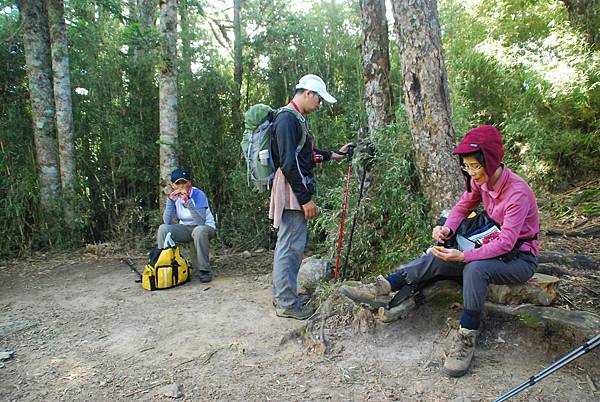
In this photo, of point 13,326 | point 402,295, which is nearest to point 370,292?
point 402,295

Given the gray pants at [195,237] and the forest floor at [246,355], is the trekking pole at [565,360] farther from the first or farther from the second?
the gray pants at [195,237]

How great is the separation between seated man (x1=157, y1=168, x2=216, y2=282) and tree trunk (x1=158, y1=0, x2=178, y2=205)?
1.04m

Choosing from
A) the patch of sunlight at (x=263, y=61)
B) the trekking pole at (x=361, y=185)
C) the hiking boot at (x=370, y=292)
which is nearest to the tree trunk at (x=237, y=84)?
the patch of sunlight at (x=263, y=61)

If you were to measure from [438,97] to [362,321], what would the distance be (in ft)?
6.31

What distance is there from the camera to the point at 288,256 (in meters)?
3.70

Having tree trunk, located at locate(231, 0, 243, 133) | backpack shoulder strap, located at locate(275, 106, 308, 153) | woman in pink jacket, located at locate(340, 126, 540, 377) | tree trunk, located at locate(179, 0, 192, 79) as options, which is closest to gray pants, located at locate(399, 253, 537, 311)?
woman in pink jacket, located at locate(340, 126, 540, 377)

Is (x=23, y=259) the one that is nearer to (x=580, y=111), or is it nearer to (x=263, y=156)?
(x=263, y=156)

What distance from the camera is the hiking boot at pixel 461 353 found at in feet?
8.03

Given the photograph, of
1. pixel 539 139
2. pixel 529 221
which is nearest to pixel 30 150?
pixel 529 221

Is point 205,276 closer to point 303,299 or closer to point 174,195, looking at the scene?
point 174,195

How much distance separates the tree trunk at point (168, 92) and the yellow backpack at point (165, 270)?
5.05 ft

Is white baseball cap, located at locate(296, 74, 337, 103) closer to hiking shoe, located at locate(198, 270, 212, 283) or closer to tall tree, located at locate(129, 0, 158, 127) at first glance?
hiking shoe, located at locate(198, 270, 212, 283)

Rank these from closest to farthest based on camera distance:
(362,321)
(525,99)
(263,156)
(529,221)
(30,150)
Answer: (529,221), (362,321), (263,156), (525,99), (30,150)

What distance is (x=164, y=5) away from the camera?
5.77m
